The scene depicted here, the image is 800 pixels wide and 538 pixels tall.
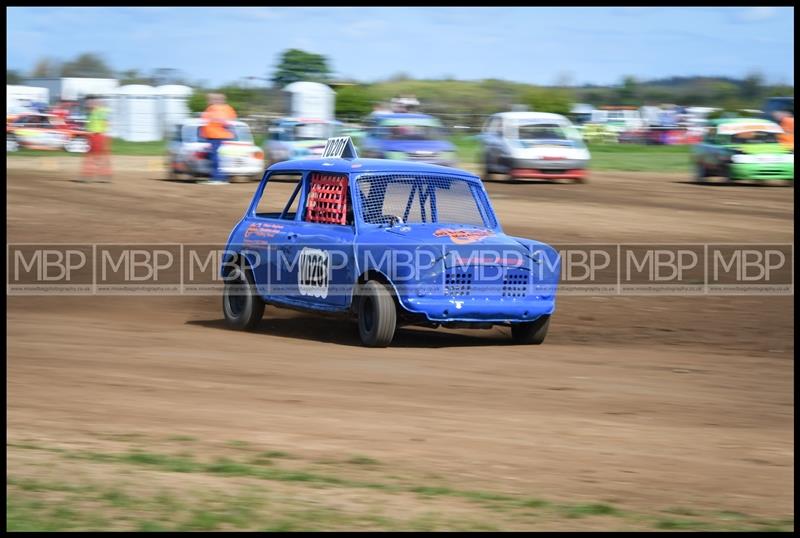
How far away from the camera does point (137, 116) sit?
4606 centimetres

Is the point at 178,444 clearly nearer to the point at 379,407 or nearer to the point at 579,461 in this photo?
the point at 379,407

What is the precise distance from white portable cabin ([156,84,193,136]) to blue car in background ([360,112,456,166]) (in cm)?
2068

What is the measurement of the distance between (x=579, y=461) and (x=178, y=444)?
206 centimetres

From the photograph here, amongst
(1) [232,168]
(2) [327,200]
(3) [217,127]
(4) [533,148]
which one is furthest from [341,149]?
(4) [533,148]

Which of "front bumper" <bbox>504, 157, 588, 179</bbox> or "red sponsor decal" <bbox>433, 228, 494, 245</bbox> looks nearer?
"red sponsor decal" <bbox>433, 228, 494, 245</bbox>

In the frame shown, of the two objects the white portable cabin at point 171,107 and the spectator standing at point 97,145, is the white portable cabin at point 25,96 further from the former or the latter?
the spectator standing at point 97,145

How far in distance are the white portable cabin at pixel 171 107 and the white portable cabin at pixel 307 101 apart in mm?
4030

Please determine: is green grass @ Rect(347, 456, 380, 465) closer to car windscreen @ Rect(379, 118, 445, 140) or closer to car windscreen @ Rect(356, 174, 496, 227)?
car windscreen @ Rect(356, 174, 496, 227)

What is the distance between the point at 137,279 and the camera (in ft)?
47.8

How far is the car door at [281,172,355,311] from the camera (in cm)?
992

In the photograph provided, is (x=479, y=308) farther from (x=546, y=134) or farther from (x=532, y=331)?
(x=546, y=134)

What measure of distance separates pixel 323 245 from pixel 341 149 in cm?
134

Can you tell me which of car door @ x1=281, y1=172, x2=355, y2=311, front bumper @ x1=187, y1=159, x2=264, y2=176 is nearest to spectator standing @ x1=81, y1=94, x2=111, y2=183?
front bumper @ x1=187, y1=159, x2=264, y2=176

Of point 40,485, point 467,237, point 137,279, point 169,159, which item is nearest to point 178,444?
point 40,485
